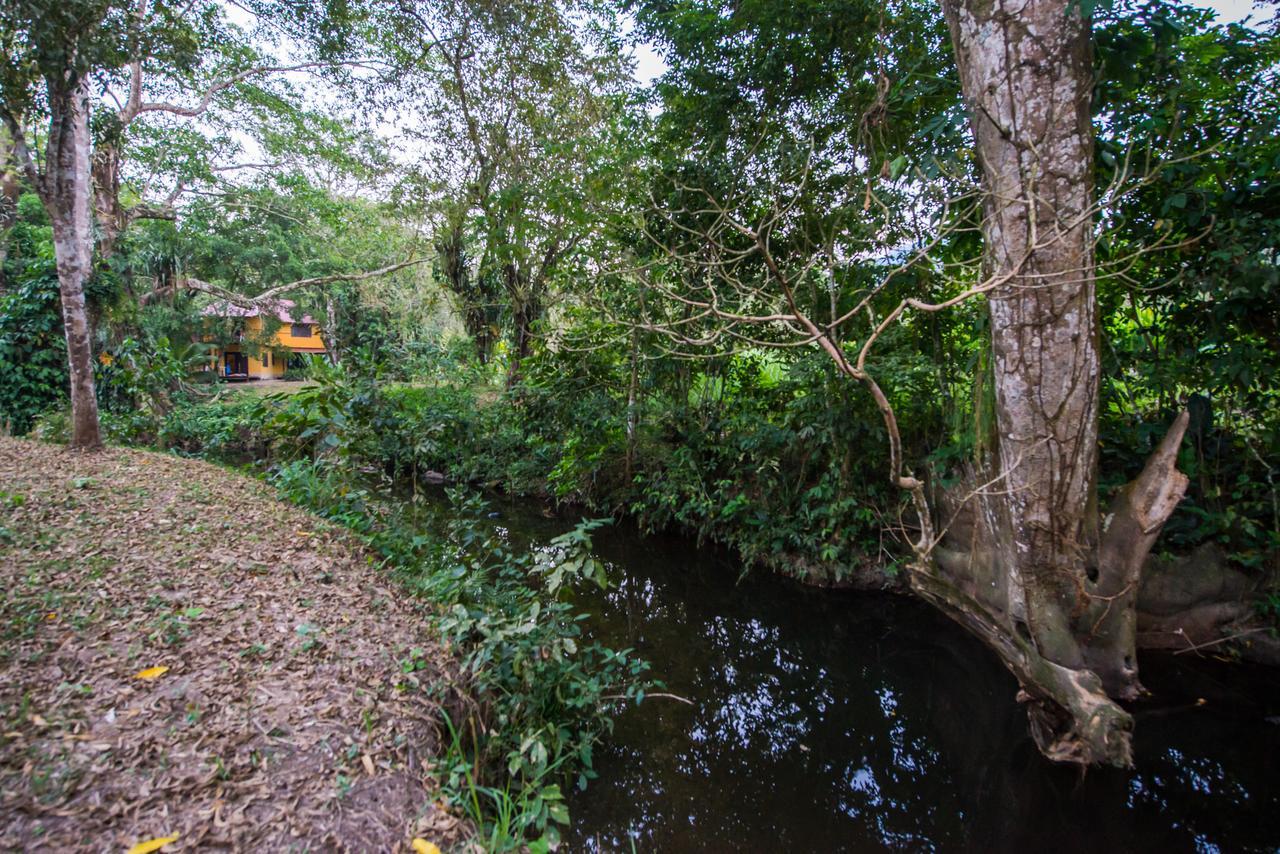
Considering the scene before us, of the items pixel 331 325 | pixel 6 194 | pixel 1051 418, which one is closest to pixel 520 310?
pixel 1051 418

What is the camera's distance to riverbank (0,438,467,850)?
1867 mm

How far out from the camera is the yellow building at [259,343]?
18880 mm

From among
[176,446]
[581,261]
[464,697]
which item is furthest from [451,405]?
[464,697]

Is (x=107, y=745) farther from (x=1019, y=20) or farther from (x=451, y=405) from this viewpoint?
(x=451, y=405)

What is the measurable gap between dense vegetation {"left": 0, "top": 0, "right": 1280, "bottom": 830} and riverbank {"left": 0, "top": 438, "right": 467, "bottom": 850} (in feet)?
1.61

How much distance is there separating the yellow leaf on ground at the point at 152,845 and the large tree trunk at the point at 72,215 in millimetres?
6143

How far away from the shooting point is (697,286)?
5.47 metres

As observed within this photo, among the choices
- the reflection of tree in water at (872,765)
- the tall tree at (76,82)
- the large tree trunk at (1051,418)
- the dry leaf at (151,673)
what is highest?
the tall tree at (76,82)

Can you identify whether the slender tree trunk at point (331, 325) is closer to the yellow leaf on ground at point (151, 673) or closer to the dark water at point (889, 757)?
the dark water at point (889, 757)

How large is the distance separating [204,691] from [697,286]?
15.1 feet

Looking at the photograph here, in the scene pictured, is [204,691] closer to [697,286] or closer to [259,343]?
[697,286]

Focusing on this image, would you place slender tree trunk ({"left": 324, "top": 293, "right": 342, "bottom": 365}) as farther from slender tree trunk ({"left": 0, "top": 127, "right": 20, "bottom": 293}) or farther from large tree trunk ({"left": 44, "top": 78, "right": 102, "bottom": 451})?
large tree trunk ({"left": 44, "top": 78, "right": 102, "bottom": 451})

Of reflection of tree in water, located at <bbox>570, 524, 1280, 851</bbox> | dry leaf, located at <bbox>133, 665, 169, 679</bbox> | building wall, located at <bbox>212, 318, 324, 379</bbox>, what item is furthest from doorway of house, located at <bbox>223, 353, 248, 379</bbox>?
dry leaf, located at <bbox>133, 665, 169, 679</bbox>

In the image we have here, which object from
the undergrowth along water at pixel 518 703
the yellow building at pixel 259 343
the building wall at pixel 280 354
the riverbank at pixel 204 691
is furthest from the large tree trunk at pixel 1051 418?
the building wall at pixel 280 354
